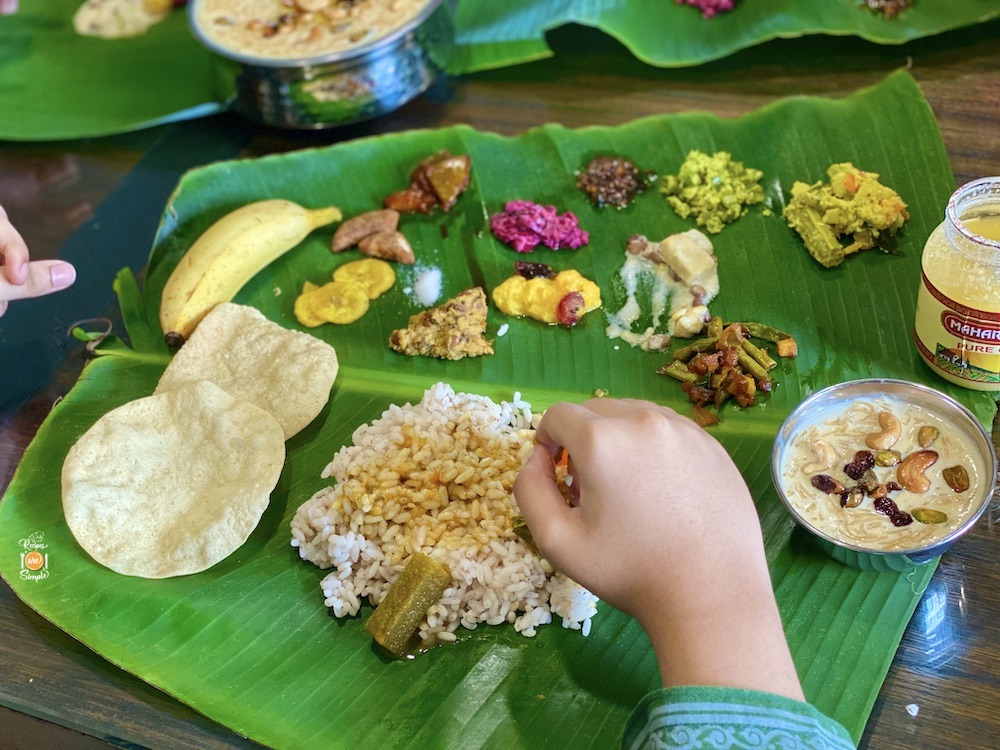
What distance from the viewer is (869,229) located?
3004 mm

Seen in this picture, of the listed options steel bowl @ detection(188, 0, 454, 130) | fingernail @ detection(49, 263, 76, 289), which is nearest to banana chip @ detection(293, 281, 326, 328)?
fingernail @ detection(49, 263, 76, 289)

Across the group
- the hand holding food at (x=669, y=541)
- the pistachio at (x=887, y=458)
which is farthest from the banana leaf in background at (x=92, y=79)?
the pistachio at (x=887, y=458)

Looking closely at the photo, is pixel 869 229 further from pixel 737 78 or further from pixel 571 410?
pixel 571 410

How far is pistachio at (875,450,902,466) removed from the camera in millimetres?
2329

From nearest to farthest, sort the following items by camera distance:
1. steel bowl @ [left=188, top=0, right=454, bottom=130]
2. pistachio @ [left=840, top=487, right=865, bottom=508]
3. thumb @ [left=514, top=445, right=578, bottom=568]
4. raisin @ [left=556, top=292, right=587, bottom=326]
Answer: thumb @ [left=514, top=445, right=578, bottom=568] < pistachio @ [left=840, top=487, right=865, bottom=508] < raisin @ [left=556, top=292, right=587, bottom=326] < steel bowl @ [left=188, top=0, right=454, bottom=130]

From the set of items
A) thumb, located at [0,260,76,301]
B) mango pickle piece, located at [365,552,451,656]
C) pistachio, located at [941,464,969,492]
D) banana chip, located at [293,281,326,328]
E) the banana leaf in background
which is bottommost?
mango pickle piece, located at [365,552,451,656]

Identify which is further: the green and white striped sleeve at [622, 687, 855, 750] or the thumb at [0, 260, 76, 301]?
the thumb at [0, 260, 76, 301]

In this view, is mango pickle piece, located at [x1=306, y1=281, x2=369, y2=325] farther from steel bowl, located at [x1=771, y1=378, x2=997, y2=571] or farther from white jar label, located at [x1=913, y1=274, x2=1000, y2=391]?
white jar label, located at [x1=913, y1=274, x2=1000, y2=391]

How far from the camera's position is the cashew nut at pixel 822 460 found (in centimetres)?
236

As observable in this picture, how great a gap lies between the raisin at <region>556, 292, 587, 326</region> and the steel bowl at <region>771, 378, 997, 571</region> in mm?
810

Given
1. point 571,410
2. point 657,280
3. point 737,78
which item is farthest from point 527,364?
point 737,78

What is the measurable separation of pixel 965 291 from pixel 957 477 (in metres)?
0.48

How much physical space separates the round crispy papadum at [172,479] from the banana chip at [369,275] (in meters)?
0.64

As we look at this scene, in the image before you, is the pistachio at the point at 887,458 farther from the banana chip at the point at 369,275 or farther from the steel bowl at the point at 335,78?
the steel bowl at the point at 335,78
